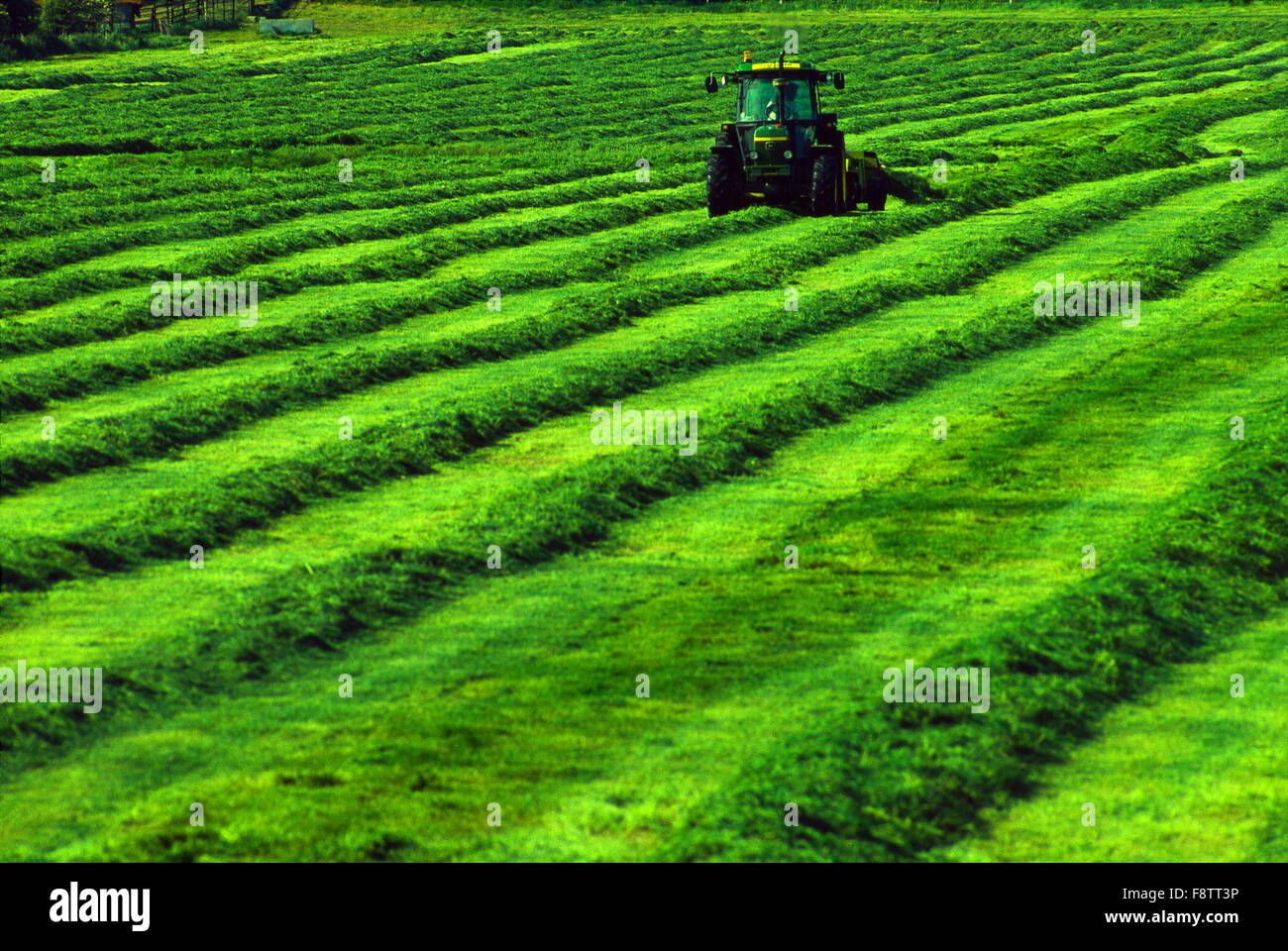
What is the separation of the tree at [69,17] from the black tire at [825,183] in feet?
190

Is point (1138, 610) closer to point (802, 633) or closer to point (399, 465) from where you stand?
point (802, 633)

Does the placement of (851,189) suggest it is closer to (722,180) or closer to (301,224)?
(722,180)

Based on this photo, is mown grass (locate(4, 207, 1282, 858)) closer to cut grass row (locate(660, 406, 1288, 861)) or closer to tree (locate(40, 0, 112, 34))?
cut grass row (locate(660, 406, 1288, 861))

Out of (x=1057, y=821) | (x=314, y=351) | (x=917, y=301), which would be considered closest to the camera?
(x=1057, y=821)

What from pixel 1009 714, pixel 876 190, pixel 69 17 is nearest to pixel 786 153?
pixel 876 190

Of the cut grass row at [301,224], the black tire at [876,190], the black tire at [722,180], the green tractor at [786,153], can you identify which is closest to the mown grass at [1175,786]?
the cut grass row at [301,224]

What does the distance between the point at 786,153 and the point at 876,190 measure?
2.16 metres

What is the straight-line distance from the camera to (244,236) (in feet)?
102

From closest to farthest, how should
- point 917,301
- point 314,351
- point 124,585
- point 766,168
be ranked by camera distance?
point 124,585
point 314,351
point 917,301
point 766,168

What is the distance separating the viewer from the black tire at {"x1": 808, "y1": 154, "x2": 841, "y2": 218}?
32312 millimetres

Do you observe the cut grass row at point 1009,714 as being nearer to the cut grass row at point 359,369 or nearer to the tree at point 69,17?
the cut grass row at point 359,369
